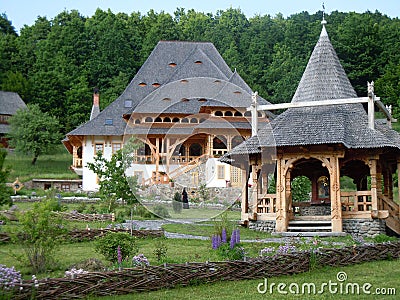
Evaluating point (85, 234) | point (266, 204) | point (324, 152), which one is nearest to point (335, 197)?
point (324, 152)

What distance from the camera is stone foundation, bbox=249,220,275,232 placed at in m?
17.3

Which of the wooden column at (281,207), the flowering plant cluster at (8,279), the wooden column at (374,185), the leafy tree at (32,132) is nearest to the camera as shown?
the flowering plant cluster at (8,279)

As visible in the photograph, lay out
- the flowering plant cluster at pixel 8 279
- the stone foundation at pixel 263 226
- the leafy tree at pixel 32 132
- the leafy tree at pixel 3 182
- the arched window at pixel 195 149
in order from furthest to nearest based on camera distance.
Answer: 1. the leafy tree at pixel 32 132
2. the arched window at pixel 195 149
3. the stone foundation at pixel 263 226
4. the leafy tree at pixel 3 182
5. the flowering plant cluster at pixel 8 279

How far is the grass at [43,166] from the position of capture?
38969mm

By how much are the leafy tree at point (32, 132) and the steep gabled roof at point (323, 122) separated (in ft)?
93.8

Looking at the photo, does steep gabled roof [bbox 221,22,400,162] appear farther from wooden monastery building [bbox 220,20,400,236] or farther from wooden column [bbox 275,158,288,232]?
wooden column [bbox 275,158,288,232]

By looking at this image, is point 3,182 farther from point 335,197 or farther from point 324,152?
point 335,197

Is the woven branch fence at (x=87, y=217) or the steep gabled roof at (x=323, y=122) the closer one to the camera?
the steep gabled roof at (x=323, y=122)

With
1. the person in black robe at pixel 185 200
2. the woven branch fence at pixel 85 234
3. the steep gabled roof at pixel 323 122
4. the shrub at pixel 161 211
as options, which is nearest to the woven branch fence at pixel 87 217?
the shrub at pixel 161 211

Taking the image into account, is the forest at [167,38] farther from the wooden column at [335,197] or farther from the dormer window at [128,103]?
the wooden column at [335,197]

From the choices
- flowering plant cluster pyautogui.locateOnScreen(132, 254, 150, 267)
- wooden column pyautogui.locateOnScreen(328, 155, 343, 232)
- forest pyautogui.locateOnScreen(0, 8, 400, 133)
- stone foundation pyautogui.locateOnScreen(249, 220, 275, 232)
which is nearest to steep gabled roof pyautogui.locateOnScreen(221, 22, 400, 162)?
wooden column pyautogui.locateOnScreen(328, 155, 343, 232)

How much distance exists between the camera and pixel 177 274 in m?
9.02

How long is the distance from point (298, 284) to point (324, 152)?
7.69m

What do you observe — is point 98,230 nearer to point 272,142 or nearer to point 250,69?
point 272,142
